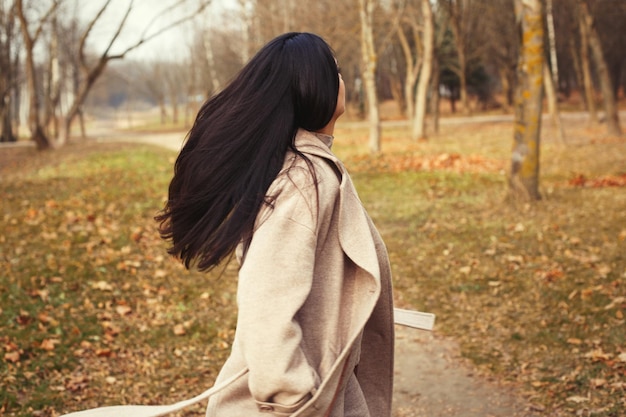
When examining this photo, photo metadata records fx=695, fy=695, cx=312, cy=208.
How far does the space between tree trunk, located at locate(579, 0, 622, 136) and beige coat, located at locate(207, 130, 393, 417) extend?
2090 cm

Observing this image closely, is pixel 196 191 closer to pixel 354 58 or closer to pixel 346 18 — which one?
pixel 346 18

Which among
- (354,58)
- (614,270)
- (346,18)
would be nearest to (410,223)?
(614,270)

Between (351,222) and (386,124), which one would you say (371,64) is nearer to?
(386,124)

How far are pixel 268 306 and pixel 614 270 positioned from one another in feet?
21.1

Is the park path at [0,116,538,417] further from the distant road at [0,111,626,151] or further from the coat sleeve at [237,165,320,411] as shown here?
the distant road at [0,111,626,151]

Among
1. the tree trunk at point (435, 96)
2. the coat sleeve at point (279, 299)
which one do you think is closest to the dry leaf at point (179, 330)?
the coat sleeve at point (279, 299)

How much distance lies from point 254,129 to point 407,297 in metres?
5.79

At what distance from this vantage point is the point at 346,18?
32.0 m

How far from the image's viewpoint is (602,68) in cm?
2098

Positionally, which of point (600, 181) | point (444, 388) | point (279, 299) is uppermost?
point (279, 299)

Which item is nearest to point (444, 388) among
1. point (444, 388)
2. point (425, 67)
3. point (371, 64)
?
point (444, 388)

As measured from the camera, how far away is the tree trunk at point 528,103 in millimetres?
10264

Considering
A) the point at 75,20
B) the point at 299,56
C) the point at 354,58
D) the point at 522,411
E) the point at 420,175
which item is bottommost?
the point at 522,411

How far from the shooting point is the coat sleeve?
67.6 inches
